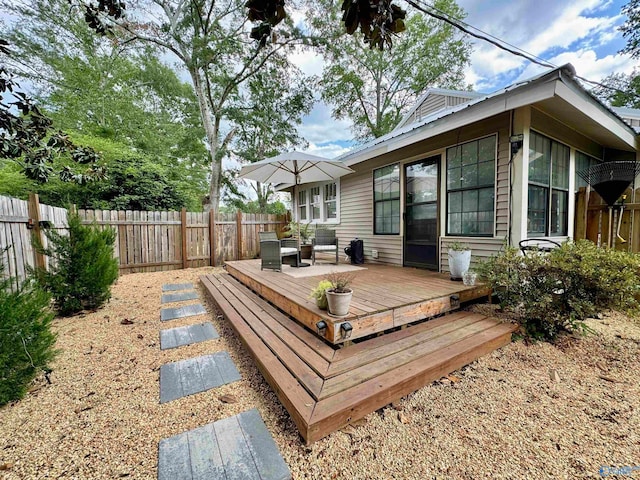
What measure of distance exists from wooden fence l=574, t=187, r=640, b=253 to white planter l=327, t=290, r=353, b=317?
419 cm

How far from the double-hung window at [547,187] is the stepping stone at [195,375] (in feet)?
13.6

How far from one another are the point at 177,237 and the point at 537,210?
7.83 metres

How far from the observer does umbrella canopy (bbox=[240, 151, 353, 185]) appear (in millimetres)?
4586

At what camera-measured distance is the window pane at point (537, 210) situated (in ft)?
11.6

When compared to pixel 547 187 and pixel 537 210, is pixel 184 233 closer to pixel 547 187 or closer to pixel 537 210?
pixel 537 210

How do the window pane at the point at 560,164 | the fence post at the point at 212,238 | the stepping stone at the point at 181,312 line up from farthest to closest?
the fence post at the point at 212,238
the window pane at the point at 560,164
the stepping stone at the point at 181,312

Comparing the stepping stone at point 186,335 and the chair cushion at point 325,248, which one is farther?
the chair cushion at point 325,248

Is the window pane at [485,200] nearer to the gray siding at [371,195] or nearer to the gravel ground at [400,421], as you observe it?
the gray siding at [371,195]

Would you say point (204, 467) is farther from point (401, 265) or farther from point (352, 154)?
point (352, 154)

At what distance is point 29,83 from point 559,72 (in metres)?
15.1

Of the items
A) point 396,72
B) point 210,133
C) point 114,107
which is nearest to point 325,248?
point 210,133

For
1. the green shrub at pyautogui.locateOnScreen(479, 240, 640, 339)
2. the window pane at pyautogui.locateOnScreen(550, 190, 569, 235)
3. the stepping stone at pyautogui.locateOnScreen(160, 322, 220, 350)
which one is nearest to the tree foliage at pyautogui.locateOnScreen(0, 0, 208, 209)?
the stepping stone at pyautogui.locateOnScreen(160, 322, 220, 350)

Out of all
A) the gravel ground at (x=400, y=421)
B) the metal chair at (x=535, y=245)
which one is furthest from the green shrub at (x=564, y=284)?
the gravel ground at (x=400, y=421)

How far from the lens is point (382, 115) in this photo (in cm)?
1452
